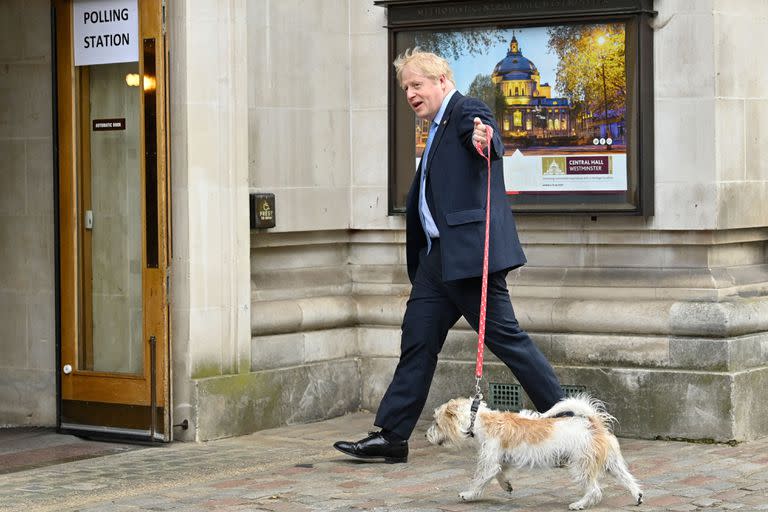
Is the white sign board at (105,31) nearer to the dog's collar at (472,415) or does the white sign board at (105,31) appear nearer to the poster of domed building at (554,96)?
the poster of domed building at (554,96)

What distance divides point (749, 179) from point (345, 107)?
2.54m

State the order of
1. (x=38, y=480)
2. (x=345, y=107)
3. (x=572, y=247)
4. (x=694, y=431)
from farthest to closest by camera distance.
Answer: (x=345, y=107), (x=572, y=247), (x=694, y=431), (x=38, y=480)

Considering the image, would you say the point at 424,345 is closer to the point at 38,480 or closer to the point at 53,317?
the point at 38,480

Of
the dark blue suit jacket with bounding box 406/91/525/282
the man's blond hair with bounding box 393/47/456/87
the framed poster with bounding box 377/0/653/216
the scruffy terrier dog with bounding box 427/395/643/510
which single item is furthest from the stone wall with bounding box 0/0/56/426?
the scruffy terrier dog with bounding box 427/395/643/510

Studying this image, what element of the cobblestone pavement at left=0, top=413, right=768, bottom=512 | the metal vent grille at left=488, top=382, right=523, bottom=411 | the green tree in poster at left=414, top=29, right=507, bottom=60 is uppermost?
the green tree in poster at left=414, top=29, right=507, bottom=60

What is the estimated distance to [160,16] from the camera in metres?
8.25

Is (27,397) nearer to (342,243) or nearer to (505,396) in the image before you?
(342,243)

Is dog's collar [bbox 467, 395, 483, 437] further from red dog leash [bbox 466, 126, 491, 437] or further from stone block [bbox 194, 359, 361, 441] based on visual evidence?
stone block [bbox 194, 359, 361, 441]

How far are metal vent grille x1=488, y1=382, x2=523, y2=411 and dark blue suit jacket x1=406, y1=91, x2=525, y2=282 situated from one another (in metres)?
1.74

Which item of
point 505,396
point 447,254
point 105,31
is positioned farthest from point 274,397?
point 105,31

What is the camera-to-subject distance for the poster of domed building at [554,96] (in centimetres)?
855

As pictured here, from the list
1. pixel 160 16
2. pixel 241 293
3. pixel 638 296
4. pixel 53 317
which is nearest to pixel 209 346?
pixel 241 293

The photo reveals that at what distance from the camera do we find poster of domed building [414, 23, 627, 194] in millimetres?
8547

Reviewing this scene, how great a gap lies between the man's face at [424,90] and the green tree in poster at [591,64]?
1526mm
